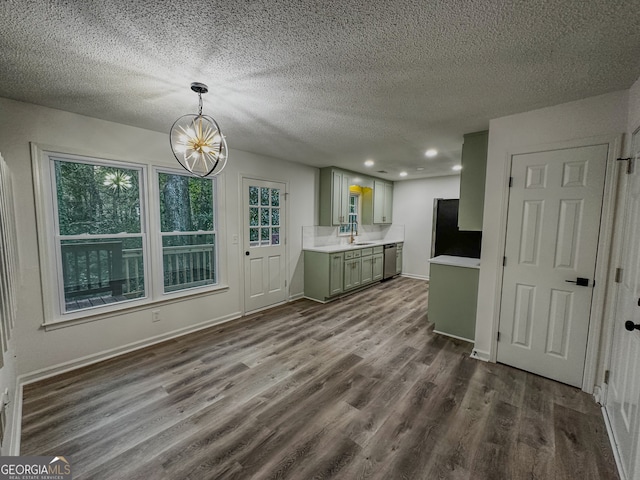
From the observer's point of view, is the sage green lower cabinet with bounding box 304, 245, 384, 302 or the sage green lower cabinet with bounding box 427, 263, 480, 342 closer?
the sage green lower cabinet with bounding box 427, 263, 480, 342

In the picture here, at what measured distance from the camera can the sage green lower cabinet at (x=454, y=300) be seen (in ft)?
10.2

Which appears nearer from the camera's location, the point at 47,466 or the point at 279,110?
the point at 47,466

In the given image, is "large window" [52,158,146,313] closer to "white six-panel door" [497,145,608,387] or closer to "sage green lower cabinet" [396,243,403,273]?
"white six-panel door" [497,145,608,387]

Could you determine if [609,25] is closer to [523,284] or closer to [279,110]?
[523,284]

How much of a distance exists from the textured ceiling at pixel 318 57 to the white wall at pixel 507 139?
0.43 ft

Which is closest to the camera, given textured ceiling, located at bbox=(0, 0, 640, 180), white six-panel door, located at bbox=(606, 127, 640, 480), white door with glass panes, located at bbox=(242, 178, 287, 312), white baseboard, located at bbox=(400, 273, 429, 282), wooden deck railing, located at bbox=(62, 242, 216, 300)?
textured ceiling, located at bbox=(0, 0, 640, 180)

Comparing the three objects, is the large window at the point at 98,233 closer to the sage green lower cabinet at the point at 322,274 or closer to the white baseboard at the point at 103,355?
the white baseboard at the point at 103,355

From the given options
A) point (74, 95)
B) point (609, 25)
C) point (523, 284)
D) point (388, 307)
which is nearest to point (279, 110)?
point (74, 95)

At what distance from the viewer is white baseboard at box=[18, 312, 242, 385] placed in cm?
238

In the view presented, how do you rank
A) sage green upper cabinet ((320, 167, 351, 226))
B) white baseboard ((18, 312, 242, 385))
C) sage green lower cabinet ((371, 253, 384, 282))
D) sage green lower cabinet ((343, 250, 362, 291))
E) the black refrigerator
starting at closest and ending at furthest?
white baseboard ((18, 312, 242, 385))
the black refrigerator
sage green lower cabinet ((343, 250, 362, 291))
sage green upper cabinet ((320, 167, 351, 226))
sage green lower cabinet ((371, 253, 384, 282))

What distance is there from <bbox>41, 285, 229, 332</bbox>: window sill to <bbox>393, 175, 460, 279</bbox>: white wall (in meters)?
4.53

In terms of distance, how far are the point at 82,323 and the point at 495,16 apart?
13.0 feet

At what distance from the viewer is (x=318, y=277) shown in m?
4.73

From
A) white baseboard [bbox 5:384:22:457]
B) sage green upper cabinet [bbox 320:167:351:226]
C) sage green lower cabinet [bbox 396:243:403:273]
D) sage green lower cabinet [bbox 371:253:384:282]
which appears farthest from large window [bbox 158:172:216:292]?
sage green lower cabinet [bbox 396:243:403:273]
